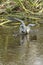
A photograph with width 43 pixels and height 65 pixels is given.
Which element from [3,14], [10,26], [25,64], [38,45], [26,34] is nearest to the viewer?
[25,64]

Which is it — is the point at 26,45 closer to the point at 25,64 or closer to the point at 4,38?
the point at 4,38

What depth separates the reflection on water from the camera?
583 centimetres

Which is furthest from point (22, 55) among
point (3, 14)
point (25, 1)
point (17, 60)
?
point (25, 1)

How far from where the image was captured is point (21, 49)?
681 centimetres

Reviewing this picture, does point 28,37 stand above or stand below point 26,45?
above

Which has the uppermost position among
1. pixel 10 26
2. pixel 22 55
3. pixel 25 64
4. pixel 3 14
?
pixel 3 14

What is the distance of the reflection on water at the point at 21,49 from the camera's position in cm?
583

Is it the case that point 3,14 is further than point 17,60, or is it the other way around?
point 3,14

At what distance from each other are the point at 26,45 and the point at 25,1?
5.82 meters

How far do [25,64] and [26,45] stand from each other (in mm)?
1697

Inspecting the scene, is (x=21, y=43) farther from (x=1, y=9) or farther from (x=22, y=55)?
(x=1, y=9)

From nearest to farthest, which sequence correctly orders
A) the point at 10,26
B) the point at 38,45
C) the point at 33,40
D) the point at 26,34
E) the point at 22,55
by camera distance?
the point at 22,55, the point at 38,45, the point at 33,40, the point at 26,34, the point at 10,26

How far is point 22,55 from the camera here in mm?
6277

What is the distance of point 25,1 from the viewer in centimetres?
1291
